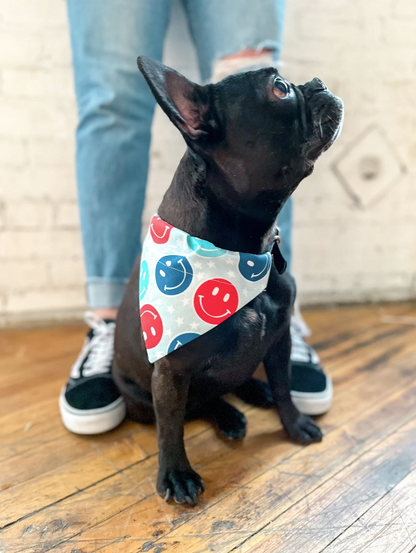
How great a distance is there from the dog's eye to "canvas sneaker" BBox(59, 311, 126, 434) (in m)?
0.70

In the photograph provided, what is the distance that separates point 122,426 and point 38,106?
1029 millimetres

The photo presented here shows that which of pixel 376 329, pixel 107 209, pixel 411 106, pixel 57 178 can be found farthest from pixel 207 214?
pixel 411 106

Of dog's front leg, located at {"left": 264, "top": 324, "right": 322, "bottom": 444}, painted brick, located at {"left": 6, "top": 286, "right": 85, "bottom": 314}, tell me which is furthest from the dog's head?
painted brick, located at {"left": 6, "top": 286, "right": 85, "bottom": 314}

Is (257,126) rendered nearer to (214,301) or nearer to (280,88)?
(280,88)

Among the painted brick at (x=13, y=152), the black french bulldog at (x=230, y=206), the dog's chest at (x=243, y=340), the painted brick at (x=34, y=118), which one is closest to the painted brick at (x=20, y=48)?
the painted brick at (x=34, y=118)

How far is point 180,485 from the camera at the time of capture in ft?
2.44

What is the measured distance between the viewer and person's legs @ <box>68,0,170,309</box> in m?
1.05

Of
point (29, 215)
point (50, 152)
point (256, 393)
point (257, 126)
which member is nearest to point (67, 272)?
point (29, 215)

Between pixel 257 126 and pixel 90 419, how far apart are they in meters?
0.67

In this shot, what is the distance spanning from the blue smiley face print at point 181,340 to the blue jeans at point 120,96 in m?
0.51

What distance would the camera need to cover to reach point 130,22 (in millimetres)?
1055

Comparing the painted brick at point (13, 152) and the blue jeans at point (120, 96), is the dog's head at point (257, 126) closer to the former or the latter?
the blue jeans at point (120, 96)

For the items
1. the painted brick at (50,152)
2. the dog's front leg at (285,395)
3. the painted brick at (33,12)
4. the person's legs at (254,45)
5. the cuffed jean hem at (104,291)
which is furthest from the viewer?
the painted brick at (50,152)

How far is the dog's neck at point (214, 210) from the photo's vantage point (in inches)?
27.3
